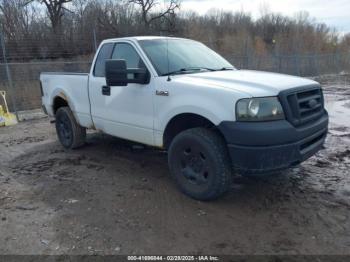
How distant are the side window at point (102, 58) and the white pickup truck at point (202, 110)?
17 millimetres

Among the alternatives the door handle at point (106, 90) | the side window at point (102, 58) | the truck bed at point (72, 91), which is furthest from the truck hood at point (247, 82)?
the truck bed at point (72, 91)

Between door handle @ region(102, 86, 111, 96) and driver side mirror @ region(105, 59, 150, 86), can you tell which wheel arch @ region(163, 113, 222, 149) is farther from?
door handle @ region(102, 86, 111, 96)

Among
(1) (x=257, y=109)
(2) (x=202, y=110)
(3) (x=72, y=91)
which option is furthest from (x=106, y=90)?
(1) (x=257, y=109)

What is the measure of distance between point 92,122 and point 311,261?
3967mm

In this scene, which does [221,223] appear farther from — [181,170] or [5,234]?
[5,234]

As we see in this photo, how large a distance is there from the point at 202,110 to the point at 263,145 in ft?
2.52

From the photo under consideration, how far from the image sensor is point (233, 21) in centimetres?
5197

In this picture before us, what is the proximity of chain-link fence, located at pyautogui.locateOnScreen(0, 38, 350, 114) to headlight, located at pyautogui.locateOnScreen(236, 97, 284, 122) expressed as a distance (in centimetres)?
808

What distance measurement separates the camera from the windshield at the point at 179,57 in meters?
4.62

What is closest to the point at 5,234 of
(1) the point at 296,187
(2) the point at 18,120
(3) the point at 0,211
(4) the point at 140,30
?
(3) the point at 0,211

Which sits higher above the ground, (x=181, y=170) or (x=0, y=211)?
(x=181, y=170)

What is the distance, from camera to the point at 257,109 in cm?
361

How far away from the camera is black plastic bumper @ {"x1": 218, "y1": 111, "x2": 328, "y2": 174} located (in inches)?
139

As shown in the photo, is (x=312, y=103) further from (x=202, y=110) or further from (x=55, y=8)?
(x=55, y=8)
